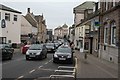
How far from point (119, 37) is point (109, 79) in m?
9.83

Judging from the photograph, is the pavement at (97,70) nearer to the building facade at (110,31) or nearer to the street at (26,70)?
the street at (26,70)

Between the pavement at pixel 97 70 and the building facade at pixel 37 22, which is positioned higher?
the building facade at pixel 37 22

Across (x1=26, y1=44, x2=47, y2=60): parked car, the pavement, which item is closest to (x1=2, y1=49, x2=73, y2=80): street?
the pavement

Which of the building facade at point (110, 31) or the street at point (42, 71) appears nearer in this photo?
the street at point (42, 71)

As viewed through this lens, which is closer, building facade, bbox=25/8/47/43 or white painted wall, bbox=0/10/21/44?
white painted wall, bbox=0/10/21/44

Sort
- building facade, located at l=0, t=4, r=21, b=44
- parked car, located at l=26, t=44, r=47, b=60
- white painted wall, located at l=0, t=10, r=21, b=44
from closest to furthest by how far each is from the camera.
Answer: parked car, located at l=26, t=44, r=47, b=60 → building facade, located at l=0, t=4, r=21, b=44 → white painted wall, located at l=0, t=10, r=21, b=44

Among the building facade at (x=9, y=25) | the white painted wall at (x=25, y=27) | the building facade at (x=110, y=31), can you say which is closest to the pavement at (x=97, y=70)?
the building facade at (x=110, y=31)

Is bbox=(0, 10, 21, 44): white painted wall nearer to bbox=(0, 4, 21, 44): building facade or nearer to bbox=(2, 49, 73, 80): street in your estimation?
bbox=(0, 4, 21, 44): building facade

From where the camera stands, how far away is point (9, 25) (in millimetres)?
56562

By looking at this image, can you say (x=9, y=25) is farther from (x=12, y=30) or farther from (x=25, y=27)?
(x=25, y=27)

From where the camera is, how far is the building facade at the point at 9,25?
53441 mm

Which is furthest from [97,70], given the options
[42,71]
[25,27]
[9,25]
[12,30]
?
[25,27]

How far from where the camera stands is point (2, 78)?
1344 centimetres

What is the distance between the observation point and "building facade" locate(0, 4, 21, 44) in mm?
53441
